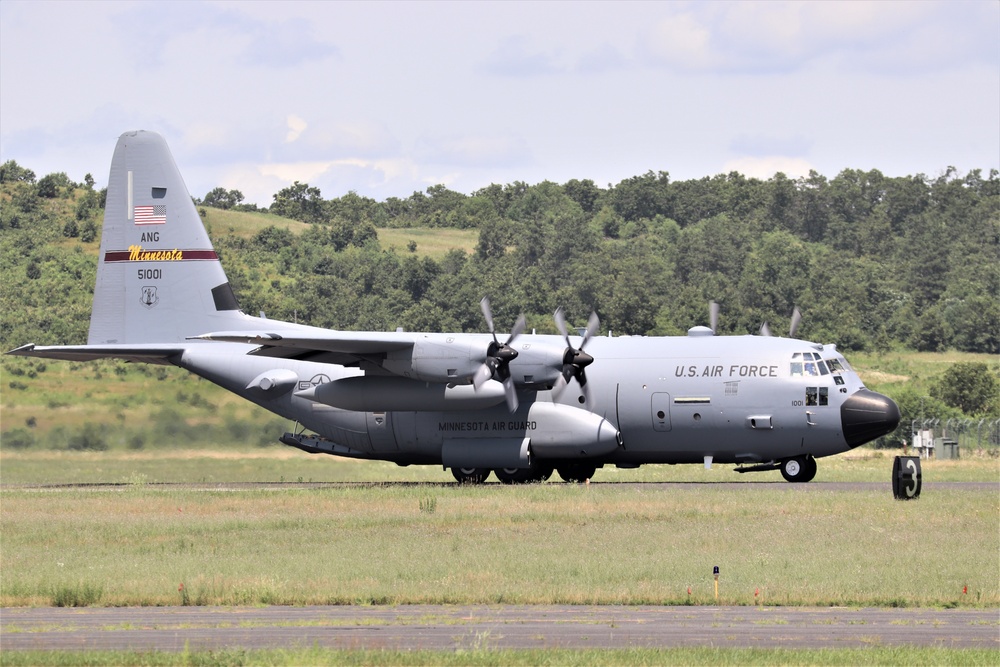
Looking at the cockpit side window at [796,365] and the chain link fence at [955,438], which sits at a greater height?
the cockpit side window at [796,365]

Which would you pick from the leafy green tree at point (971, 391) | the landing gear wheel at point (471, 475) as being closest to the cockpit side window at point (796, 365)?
the landing gear wheel at point (471, 475)

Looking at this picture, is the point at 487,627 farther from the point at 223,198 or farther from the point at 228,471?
the point at 223,198

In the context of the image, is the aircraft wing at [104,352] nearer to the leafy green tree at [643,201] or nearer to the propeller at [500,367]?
the propeller at [500,367]

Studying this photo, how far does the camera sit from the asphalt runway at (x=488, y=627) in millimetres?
16125

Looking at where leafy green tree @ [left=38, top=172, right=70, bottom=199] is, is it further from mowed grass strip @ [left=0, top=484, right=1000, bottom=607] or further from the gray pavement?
the gray pavement

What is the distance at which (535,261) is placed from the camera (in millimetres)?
125562

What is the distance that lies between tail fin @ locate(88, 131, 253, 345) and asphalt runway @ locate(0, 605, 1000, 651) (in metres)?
21.6

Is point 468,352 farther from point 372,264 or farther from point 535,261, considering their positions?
point 535,261

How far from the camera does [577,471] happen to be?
38.4m

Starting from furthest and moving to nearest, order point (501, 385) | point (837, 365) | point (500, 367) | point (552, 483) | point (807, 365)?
point (552, 483)
point (501, 385)
point (837, 365)
point (807, 365)
point (500, 367)

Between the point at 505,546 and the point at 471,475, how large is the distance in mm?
12658

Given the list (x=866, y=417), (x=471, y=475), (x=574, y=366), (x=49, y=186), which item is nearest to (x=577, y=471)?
(x=471, y=475)

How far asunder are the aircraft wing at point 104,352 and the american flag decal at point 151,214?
12.8 feet

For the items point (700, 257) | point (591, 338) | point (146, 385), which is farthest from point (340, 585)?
point (700, 257)
